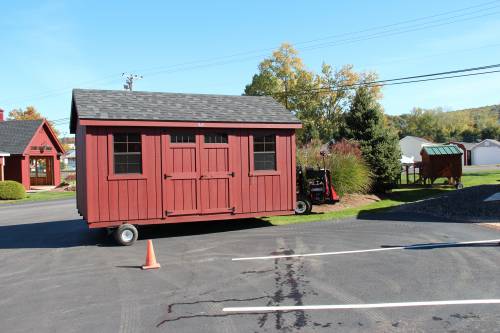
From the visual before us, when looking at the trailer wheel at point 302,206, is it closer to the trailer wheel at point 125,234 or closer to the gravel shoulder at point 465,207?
the gravel shoulder at point 465,207

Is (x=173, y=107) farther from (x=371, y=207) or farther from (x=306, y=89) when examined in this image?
(x=306, y=89)

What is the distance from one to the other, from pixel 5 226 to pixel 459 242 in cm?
1413

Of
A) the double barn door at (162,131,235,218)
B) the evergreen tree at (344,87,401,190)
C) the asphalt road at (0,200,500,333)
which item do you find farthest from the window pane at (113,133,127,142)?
the evergreen tree at (344,87,401,190)

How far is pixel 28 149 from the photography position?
3338 centimetres

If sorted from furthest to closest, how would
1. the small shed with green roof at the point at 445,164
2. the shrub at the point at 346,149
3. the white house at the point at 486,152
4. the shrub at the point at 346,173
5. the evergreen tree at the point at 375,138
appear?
A: 1. the white house at the point at 486,152
2. the small shed with green roof at the point at 445,164
3. the evergreen tree at the point at 375,138
4. the shrub at the point at 346,149
5. the shrub at the point at 346,173

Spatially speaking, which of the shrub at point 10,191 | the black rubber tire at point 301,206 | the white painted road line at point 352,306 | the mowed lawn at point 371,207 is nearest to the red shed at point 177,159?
the mowed lawn at point 371,207

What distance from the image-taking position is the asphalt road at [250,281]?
551 cm

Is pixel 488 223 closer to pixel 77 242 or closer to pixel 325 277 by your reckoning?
pixel 325 277

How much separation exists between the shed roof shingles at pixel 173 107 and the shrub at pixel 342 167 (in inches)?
186

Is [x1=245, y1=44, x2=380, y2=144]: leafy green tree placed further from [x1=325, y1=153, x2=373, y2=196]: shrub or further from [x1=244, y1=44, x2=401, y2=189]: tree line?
[x1=325, y1=153, x2=373, y2=196]: shrub

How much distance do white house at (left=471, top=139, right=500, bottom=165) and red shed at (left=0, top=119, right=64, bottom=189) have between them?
6164cm

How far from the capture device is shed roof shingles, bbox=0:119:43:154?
33.2 m

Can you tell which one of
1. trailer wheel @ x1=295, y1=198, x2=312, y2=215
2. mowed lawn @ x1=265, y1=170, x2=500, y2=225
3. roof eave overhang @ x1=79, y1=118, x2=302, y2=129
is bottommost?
mowed lawn @ x1=265, y1=170, x2=500, y2=225

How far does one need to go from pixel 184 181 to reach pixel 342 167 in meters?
8.33
